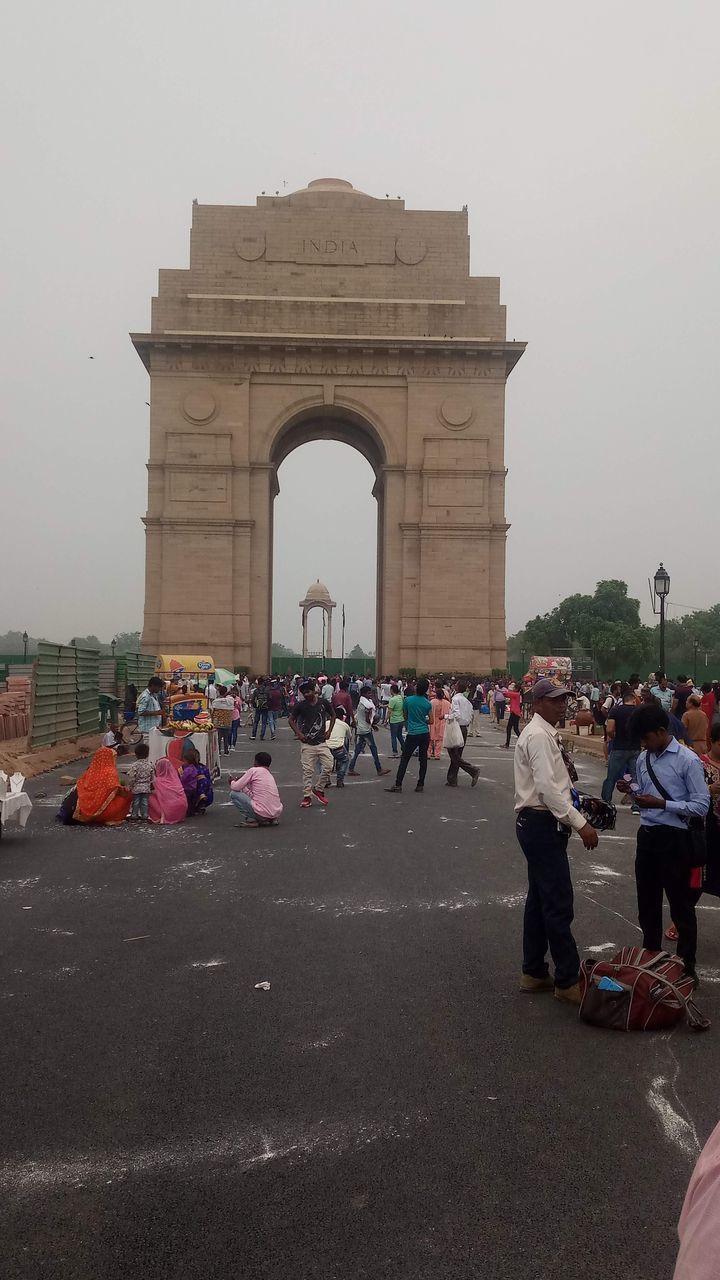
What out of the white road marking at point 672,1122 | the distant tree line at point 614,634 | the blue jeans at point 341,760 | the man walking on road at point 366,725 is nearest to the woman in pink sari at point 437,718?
the man walking on road at point 366,725

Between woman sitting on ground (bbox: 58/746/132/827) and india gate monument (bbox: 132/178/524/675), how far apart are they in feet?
95.0

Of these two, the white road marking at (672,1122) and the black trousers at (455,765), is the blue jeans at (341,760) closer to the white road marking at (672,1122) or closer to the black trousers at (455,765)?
the black trousers at (455,765)

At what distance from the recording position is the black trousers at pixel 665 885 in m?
5.45

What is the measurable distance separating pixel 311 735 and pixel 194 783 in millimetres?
1817

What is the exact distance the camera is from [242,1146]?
11.7 feet

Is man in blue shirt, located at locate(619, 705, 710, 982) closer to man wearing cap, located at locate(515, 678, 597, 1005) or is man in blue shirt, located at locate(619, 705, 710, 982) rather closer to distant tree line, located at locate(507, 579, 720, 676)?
man wearing cap, located at locate(515, 678, 597, 1005)

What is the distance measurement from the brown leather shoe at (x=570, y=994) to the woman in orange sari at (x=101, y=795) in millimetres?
6990

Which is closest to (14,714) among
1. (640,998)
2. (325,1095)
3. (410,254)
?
(640,998)

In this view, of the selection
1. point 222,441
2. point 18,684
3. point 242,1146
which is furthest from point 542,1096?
point 222,441

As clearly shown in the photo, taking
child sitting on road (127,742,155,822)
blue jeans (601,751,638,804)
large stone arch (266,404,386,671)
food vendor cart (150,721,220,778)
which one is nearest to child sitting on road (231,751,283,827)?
child sitting on road (127,742,155,822)

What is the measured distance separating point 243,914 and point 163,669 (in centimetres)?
2388

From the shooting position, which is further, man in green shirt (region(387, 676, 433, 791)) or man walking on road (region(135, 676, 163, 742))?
man walking on road (region(135, 676, 163, 742))

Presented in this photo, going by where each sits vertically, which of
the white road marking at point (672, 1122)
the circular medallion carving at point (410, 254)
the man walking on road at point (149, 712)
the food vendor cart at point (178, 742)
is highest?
the circular medallion carving at point (410, 254)

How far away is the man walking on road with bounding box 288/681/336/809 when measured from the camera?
1284 centimetres
